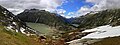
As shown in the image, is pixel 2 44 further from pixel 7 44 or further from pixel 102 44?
pixel 102 44

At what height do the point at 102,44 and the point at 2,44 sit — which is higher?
the point at 2,44

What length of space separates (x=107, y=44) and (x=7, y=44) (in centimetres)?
1995

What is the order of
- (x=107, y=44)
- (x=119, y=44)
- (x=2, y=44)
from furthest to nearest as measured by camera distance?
1. (x=107, y=44)
2. (x=119, y=44)
3. (x=2, y=44)

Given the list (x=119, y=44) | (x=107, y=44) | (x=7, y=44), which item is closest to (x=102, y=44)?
(x=107, y=44)

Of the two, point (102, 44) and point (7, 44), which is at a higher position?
point (7, 44)

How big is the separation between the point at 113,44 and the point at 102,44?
4.54 m

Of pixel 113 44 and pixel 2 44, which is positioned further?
pixel 113 44

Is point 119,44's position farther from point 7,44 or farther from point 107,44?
point 7,44

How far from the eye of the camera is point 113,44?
47.5m

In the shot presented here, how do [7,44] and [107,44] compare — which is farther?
[107,44]

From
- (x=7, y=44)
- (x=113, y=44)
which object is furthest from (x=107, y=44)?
(x=7, y=44)

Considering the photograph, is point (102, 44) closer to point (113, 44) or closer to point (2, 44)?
point (113, 44)

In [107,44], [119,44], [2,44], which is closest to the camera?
[2,44]

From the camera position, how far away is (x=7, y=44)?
40906 millimetres
